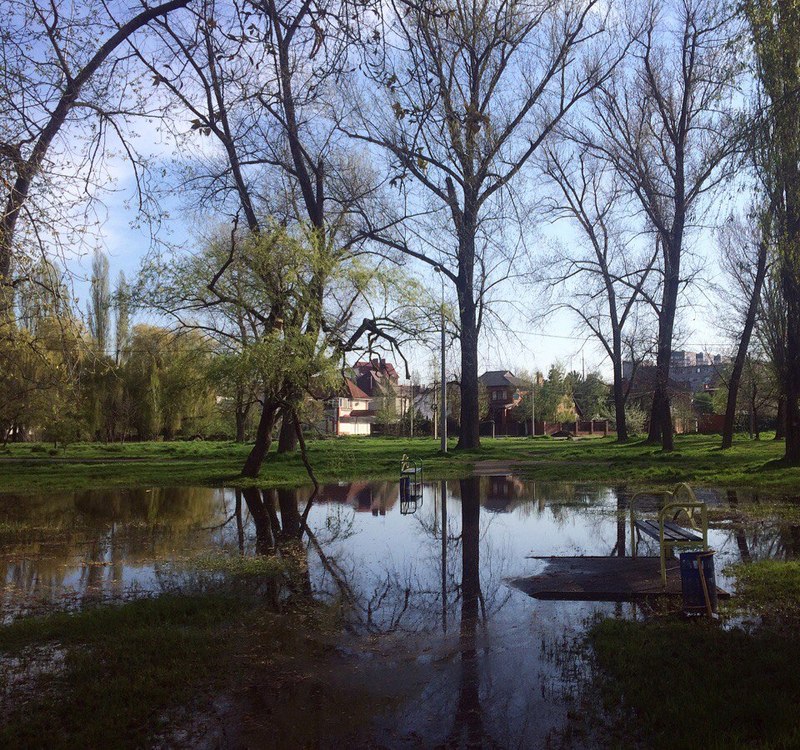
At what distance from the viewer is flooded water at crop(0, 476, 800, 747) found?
16.0 ft

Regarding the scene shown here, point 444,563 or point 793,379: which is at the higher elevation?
point 793,379

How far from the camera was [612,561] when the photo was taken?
909 centimetres

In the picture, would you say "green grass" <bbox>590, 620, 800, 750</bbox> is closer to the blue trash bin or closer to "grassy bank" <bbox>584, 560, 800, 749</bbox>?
"grassy bank" <bbox>584, 560, 800, 749</bbox>

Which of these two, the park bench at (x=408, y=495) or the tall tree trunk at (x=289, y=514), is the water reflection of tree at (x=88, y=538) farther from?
the park bench at (x=408, y=495)

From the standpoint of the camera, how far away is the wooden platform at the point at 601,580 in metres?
7.41

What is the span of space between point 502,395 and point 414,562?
234 feet

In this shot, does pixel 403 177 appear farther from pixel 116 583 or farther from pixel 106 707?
pixel 116 583

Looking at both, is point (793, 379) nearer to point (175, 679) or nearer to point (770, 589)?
point (770, 589)

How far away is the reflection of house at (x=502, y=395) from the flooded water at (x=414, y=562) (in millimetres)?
55196

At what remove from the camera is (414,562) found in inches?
373

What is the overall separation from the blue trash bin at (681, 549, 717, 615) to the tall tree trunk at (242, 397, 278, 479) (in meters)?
13.2

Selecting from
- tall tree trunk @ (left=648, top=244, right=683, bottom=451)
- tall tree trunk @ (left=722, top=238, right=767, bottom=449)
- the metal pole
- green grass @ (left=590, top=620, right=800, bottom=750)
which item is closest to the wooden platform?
the metal pole

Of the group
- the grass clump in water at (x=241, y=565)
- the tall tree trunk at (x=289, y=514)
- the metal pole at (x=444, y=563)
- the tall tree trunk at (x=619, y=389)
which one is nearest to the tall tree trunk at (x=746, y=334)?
the tall tree trunk at (x=619, y=389)

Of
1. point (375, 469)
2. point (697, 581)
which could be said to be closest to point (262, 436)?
point (375, 469)
